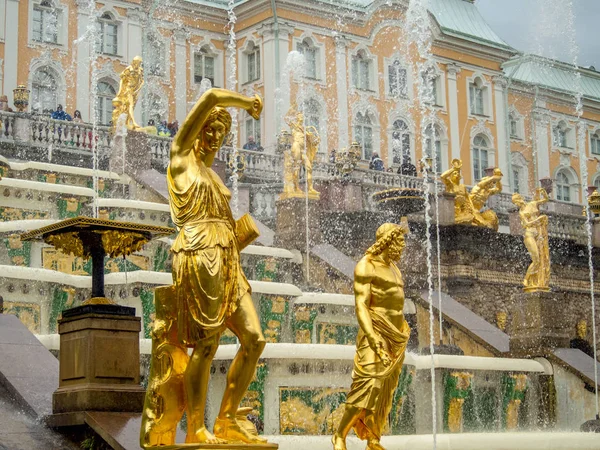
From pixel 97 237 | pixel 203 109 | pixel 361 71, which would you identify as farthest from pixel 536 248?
pixel 361 71

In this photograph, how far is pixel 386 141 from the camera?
4672cm

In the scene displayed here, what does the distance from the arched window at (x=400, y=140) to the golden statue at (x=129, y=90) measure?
23559 millimetres

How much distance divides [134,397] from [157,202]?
43.5ft

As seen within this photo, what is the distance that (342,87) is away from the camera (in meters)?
45.1

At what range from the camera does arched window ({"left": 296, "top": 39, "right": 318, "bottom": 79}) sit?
44000mm

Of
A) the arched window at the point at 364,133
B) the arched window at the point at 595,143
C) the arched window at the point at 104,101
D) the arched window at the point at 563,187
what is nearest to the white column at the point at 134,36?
the arched window at the point at 104,101

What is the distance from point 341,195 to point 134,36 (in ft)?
60.7

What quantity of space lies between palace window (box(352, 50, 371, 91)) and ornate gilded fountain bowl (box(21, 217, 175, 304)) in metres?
37.0

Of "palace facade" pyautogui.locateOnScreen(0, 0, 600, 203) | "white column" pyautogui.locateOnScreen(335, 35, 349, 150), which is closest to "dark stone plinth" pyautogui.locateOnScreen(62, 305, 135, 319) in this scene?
"palace facade" pyautogui.locateOnScreen(0, 0, 600, 203)

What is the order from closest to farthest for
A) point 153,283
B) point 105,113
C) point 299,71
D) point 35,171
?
1. point 153,283
2. point 35,171
3. point 105,113
4. point 299,71

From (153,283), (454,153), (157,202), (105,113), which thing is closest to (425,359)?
(153,283)

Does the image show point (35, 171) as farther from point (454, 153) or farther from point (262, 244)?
point (454, 153)

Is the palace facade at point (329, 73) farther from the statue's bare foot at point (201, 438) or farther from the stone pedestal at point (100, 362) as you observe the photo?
the statue's bare foot at point (201, 438)

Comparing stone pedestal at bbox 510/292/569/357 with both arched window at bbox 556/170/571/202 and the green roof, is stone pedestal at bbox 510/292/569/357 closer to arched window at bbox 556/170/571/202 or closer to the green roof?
the green roof
